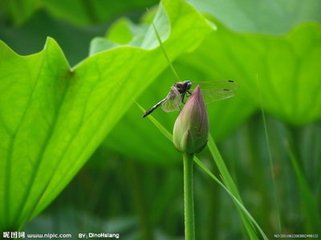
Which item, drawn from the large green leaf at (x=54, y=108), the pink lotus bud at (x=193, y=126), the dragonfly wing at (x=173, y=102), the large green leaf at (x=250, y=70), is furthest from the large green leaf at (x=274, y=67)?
the pink lotus bud at (x=193, y=126)

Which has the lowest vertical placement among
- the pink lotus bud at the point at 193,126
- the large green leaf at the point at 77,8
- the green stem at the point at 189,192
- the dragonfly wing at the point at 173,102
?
the green stem at the point at 189,192

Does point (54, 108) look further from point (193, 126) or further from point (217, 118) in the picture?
point (217, 118)

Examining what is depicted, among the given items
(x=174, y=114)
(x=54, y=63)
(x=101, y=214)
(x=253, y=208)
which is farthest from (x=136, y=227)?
(x=54, y=63)

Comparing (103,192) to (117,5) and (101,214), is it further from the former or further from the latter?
(117,5)

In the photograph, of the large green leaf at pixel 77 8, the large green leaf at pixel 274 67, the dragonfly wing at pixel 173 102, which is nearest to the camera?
the dragonfly wing at pixel 173 102

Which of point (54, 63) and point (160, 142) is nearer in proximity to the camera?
point (54, 63)

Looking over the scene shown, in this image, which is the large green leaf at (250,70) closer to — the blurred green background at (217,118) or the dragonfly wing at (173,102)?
the blurred green background at (217,118)
